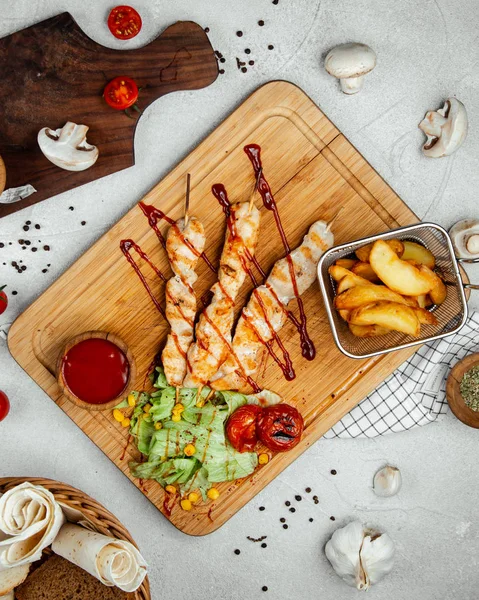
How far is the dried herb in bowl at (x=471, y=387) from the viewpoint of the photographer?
4027 millimetres

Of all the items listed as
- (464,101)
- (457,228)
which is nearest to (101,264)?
(457,228)

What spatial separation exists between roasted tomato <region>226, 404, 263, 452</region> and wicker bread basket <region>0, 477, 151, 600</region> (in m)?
0.91

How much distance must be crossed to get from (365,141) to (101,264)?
2.04 m

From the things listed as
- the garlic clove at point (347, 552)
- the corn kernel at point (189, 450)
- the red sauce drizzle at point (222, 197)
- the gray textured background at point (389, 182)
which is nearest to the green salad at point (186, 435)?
the corn kernel at point (189, 450)

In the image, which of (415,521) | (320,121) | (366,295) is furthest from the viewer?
(415,521)

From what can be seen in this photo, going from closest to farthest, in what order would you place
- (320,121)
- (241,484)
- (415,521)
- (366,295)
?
(366,295) → (320,121) → (241,484) → (415,521)

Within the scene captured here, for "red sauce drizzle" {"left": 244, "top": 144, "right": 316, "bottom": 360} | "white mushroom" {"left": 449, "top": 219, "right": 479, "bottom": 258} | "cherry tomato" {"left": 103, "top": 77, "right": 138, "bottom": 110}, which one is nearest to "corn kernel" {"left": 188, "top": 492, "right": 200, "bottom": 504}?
"red sauce drizzle" {"left": 244, "top": 144, "right": 316, "bottom": 360}

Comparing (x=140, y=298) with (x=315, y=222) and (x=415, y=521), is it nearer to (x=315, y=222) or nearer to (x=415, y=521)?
(x=315, y=222)

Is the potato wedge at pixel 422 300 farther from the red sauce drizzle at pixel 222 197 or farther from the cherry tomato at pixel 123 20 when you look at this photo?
the cherry tomato at pixel 123 20

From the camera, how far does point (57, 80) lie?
3945 mm

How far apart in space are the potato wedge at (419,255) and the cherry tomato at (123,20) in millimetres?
2348

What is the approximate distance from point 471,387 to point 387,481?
0.95m

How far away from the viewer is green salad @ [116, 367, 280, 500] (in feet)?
13.2

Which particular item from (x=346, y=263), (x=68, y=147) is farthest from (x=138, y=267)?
(x=346, y=263)
